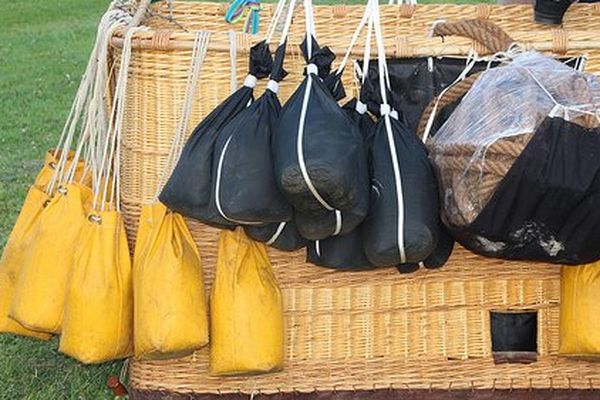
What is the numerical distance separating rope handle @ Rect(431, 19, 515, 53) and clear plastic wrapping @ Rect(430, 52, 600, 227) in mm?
88

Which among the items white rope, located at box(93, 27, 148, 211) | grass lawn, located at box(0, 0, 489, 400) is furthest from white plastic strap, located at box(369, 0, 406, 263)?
grass lawn, located at box(0, 0, 489, 400)

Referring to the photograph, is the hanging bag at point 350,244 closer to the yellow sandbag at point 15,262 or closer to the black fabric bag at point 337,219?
the black fabric bag at point 337,219

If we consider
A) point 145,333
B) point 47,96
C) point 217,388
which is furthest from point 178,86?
point 47,96

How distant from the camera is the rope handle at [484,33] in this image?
2326mm

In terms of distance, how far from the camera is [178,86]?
2.34m

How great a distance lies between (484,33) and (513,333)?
2.46 feet

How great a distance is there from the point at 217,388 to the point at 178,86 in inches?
28.9

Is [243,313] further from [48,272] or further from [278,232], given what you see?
[48,272]

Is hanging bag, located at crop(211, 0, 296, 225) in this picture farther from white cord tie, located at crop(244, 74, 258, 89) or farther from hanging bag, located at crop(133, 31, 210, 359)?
hanging bag, located at crop(133, 31, 210, 359)

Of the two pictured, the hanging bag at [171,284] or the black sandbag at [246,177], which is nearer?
the black sandbag at [246,177]

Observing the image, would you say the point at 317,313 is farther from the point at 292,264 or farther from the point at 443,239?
the point at 443,239

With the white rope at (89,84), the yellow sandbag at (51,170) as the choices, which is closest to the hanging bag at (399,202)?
the white rope at (89,84)

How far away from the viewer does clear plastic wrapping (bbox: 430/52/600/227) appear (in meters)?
2.05

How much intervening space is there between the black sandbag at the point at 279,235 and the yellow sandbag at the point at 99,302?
332 millimetres
